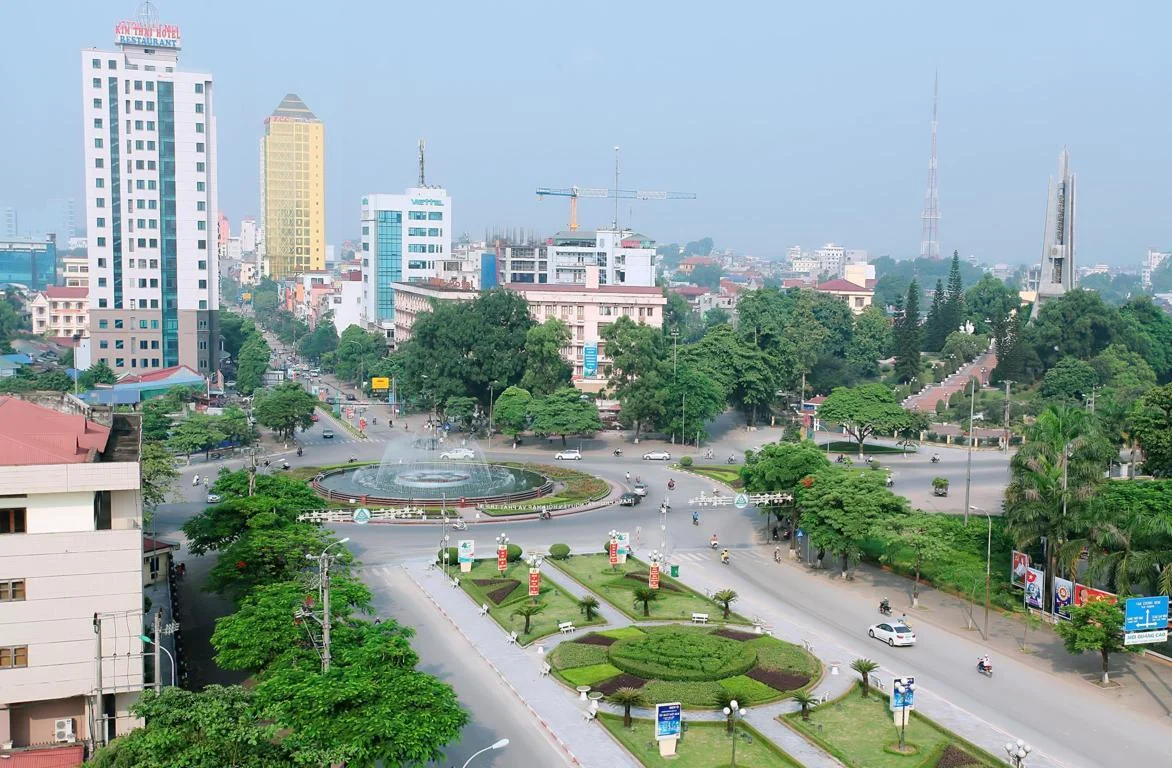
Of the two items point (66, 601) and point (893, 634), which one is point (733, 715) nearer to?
point (893, 634)

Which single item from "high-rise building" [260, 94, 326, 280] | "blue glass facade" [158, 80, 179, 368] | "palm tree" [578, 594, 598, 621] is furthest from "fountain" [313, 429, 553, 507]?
"high-rise building" [260, 94, 326, 280]

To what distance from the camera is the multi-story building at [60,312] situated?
111 m

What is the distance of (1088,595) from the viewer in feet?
104

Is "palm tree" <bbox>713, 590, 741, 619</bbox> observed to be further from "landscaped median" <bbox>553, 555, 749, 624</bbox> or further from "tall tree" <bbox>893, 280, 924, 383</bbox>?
"tall tree" <bbox>893, 280, 924, 383</bbox>

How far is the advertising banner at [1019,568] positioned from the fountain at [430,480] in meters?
22.8

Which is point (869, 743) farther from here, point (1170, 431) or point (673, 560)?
point (1170, 431)

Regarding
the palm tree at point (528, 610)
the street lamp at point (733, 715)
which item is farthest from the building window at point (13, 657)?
the street lamp at point (733, 715)

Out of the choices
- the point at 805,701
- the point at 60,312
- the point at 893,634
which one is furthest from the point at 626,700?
the point at 60,312

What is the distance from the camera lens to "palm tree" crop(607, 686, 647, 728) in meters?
26.0

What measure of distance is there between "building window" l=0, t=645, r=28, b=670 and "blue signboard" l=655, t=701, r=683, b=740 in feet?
43.8

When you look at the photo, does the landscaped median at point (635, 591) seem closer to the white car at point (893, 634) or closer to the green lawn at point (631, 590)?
the green lawn at point (631, 590)

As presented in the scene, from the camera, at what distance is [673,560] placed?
41812 millimetres

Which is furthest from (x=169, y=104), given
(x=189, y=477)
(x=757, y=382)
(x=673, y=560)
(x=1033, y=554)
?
(x=1033, y=554)

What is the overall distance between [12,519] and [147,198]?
61078 millimetres
